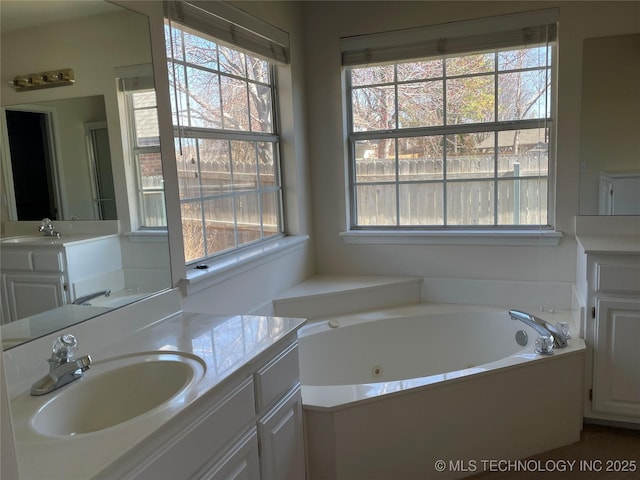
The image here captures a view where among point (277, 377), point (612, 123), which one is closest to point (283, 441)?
point (277, 377)

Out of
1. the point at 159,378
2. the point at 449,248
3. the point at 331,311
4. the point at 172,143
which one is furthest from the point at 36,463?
the point at 449,248

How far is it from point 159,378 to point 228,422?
0.84 ft

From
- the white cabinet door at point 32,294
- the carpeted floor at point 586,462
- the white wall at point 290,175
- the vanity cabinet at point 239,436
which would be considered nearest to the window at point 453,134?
the white wall at point 290,175

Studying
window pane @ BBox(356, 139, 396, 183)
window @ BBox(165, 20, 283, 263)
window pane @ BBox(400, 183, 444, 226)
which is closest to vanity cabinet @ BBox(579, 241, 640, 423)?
window pane @ BBox(400, 183, 444, 226)

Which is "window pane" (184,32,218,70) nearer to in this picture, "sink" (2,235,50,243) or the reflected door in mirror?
the reflected door in mirror

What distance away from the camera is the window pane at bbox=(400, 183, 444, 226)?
3.14 meters

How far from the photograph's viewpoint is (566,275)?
2.89 meters

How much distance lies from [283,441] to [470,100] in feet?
7.48

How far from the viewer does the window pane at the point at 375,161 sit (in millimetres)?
3205

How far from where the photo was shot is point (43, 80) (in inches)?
57.6

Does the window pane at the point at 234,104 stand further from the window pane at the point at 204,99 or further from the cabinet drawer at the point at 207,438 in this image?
the cabinet drawer at the point at 207,438

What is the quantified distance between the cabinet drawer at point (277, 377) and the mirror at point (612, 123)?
2.03 m

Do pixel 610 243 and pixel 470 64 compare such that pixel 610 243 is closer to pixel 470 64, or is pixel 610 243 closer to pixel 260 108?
pixel 470 64

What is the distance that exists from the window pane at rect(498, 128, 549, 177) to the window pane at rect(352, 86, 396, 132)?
0.70 metres
